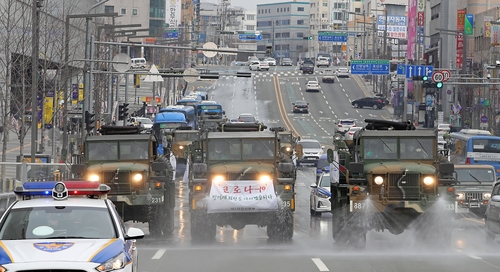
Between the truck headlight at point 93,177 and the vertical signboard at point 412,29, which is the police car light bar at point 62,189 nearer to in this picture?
the truck headlight at point 93,177

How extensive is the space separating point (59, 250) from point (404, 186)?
12233mm

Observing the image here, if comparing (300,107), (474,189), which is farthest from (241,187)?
(300,107)

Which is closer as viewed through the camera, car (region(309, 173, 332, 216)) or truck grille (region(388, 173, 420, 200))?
truck grille (region(388, 173, 420, 200))

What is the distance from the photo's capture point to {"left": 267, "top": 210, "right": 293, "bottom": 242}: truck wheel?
22.5m

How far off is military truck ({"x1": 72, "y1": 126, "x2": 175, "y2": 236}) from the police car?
10903mm

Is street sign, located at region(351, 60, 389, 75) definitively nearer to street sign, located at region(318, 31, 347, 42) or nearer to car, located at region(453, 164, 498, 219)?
street sign, located at region(318, 31, 347, 42)

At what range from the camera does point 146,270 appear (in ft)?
55.9

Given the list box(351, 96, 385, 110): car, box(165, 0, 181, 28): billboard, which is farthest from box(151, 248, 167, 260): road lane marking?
box(165, 0, 181, 28): billboard

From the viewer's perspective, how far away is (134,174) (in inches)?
940

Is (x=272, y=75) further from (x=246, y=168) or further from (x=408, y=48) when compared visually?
(x=246, y=168)

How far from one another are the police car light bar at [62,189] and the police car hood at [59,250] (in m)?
0.94

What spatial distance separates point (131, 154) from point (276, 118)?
249 feet

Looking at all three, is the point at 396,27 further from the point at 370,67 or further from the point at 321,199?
the point at 321,199

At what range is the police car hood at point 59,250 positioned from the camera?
10.6 metres
